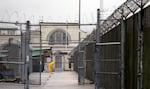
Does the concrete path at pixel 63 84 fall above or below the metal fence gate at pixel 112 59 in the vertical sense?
below

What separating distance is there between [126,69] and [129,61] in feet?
2.25

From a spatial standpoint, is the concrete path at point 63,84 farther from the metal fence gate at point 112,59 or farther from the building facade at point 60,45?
the building facade at point 60,45

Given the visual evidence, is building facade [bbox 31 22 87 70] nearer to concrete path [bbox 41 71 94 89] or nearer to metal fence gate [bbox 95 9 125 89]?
concrete path [bbox 41 71 94 89]

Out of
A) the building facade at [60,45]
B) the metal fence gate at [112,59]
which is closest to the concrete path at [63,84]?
the metal fence gate at [112,59]

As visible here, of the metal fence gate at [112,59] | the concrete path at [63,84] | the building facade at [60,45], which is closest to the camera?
the metal fence gate at [112,59]

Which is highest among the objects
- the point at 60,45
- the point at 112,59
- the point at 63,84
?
the point at 60,45

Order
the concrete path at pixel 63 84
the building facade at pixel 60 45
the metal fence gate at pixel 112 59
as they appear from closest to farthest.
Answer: the metal fence gate at pixel 112 59, the concrete path at pixel 63 84, the building facade at pixel 60 45

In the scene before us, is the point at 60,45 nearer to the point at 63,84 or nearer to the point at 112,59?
the point at 63,84

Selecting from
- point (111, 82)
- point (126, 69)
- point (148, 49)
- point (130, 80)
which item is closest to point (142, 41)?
point (148, 49)

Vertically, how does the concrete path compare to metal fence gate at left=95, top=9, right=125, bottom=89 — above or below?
below

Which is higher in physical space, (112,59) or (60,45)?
(60,45)

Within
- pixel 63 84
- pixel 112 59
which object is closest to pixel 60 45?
pixel 63 84

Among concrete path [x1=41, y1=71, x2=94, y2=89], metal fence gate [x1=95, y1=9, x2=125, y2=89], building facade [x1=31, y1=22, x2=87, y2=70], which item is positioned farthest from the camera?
building facade [x1=31, y1=22, x2=87, y2=70]

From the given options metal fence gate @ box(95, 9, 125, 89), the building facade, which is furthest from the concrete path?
the building facade
